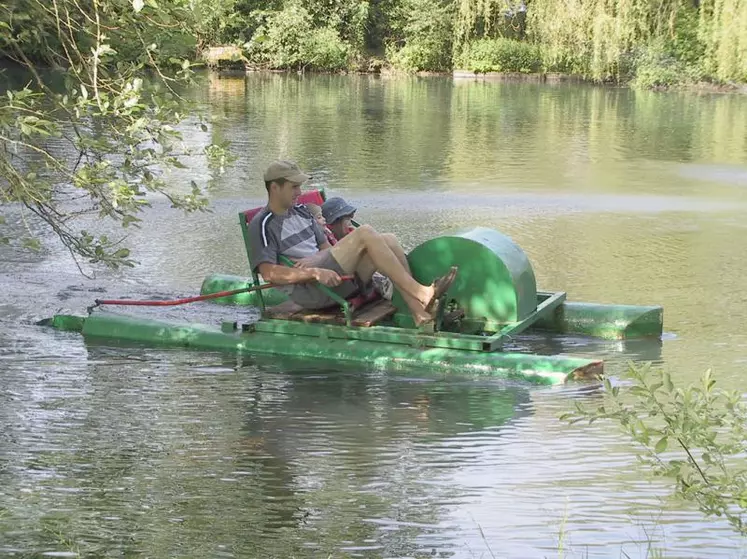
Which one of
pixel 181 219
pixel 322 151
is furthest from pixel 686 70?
pixel 181 219

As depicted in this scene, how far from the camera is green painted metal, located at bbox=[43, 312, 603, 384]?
21.9 feet

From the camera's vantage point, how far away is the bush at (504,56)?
38656mm

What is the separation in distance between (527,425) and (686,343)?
2120 millimetres

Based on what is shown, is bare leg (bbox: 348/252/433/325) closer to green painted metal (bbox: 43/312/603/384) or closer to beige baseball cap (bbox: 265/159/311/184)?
green painted metal (bbox: 43/312/603/384)

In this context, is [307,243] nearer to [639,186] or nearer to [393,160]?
[639,186]

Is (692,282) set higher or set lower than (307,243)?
lower

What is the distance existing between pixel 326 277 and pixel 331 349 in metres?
0.45

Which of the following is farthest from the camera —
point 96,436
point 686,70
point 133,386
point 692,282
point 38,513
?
point 686,70

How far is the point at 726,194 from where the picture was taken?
49.3ft

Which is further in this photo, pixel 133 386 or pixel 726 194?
pixel 726 194

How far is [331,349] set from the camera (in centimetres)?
708

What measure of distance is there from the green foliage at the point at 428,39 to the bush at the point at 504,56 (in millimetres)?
1605

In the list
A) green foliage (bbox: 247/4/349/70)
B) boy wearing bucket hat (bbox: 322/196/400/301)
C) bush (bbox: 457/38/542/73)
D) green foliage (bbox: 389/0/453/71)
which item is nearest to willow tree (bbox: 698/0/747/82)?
bush (bbox: 457/38/542/73)

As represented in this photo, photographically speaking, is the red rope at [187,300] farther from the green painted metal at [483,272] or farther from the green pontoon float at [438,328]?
the green painted metal at [483,272]
